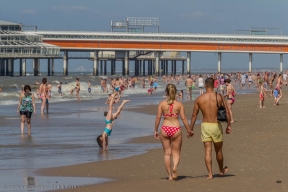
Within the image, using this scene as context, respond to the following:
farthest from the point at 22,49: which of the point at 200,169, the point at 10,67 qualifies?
the point at 200,169

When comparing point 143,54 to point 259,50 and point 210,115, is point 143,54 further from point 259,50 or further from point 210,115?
point 210,115

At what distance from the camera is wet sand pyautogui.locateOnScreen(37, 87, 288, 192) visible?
895 centimetres

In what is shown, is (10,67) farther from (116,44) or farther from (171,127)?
(171,127)

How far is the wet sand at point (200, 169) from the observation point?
352 inches

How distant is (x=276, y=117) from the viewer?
66.9 ft

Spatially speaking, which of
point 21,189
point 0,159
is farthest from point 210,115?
point 0,159

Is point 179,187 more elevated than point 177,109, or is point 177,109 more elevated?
point 177,109

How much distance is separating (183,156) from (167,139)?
8.17ft

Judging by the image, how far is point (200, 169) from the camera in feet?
34.5

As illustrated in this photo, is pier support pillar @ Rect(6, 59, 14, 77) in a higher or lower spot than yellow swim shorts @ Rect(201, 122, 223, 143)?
higher

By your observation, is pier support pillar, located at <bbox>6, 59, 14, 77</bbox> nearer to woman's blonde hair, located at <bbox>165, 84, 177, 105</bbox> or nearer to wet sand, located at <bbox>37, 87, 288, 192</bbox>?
wet sand, located at <bbox>37, 87, 288, 192</bbox>

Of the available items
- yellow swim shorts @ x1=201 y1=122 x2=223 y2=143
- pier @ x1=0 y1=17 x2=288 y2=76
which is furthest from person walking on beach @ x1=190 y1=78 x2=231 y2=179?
pier @ x1=0 y1=17 x2=288 y2=76

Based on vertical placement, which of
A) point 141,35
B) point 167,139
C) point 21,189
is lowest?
point 21,189

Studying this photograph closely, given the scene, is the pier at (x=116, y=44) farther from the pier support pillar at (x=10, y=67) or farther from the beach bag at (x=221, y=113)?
the beach bag at (x=221, y=113)
